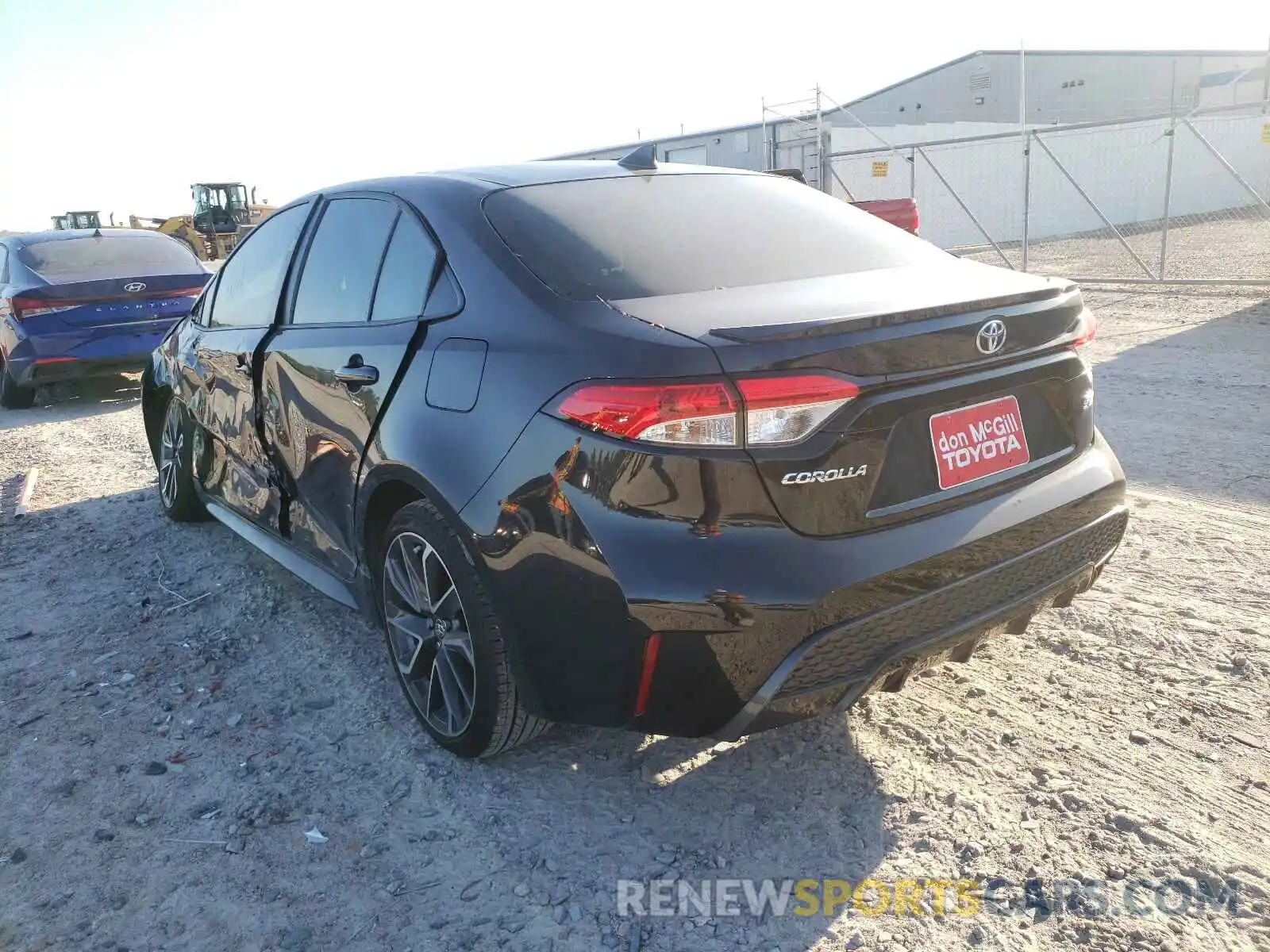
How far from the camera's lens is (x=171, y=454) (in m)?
5.23

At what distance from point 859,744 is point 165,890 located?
1895 mm

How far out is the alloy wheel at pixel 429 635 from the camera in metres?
2.78

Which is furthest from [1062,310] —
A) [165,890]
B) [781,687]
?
[165,890]

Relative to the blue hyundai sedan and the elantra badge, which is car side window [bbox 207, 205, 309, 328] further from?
the blue hyundai sedan

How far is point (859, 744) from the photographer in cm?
287

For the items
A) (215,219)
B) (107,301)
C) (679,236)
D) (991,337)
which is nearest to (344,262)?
(679,236)

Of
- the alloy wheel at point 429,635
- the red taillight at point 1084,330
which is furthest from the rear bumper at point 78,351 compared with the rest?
the red taillight at point 1084,330

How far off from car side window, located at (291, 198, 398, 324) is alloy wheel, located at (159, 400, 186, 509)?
70.8 inches

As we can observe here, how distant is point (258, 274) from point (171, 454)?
1.58m

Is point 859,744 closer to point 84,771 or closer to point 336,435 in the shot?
point 336,435

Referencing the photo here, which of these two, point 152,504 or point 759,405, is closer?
point 759,405

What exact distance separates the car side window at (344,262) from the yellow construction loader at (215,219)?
29.3m

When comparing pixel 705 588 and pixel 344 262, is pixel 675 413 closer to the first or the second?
pixel 705 588

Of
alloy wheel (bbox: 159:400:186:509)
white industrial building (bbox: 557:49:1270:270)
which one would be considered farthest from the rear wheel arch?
white industrial building (bbox: 557:49:1270:270)
